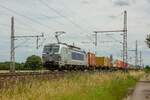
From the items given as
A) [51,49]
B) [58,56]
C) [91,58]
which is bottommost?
[91,58]

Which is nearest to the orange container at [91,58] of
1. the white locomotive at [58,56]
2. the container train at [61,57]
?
the container train at [61,57]

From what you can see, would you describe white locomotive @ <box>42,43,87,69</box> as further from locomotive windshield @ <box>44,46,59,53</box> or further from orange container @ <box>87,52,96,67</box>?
orange container @ <box>87,52,96,67</box>

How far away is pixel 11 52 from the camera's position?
50.8 m

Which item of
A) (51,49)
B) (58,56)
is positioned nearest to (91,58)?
(51,49)

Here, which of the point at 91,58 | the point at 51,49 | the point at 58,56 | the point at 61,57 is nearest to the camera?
the point at 58,56

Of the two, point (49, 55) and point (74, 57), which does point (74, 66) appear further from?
point (49, 55)

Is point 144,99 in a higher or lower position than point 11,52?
lower

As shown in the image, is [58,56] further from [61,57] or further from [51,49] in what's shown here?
[51,49]

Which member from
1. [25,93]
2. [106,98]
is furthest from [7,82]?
[106,98]

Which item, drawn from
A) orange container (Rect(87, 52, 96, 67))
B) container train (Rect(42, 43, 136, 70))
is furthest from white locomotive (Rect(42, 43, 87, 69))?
orange container (Rect(87, 52, 96, 67))

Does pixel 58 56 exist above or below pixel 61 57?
above

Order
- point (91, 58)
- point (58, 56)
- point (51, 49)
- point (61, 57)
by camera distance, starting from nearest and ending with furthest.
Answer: point (58, 56), point (61, 57), point (51, 49), point (91, 58)

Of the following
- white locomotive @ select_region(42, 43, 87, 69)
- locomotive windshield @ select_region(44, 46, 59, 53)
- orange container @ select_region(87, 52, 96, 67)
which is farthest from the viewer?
orange container @ select_region(87, 52, 96, 67)

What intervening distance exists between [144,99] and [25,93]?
1167cm
